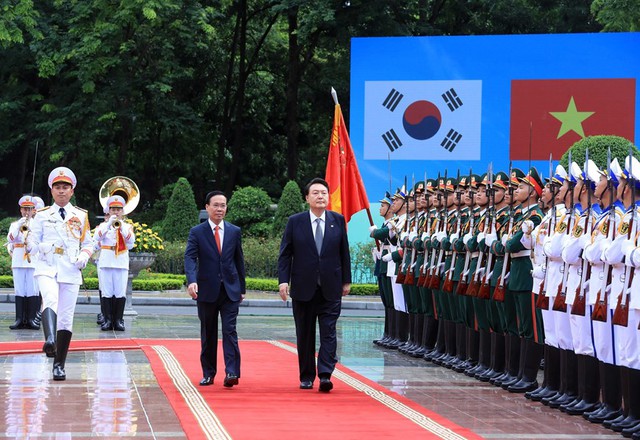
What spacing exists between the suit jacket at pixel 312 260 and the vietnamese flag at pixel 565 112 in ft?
51.7

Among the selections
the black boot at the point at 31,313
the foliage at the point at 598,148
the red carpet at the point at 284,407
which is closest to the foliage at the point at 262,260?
the black boot at the point at 31,313

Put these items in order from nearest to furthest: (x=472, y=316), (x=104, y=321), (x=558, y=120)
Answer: (x=472, y=316) → (x=104, y=321) → (x=558, y=120)

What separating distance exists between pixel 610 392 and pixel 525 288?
2026 millimetres

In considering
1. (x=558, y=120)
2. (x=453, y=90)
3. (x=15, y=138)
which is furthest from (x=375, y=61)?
(x=15, y=138)

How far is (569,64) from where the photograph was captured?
Result: 27812 millimetres

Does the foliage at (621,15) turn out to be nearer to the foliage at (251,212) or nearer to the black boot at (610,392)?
the foliage at (251,212)

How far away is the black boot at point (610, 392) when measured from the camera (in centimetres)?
986

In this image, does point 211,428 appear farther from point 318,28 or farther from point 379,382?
point 318,28

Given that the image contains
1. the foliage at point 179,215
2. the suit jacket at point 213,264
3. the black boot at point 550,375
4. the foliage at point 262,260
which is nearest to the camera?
the black boot at point 550,375

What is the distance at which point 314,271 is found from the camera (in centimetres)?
1191

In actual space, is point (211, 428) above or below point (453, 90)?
below

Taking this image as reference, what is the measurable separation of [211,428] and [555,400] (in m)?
3.29

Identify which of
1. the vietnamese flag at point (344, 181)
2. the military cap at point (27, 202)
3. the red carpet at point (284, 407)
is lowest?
the red carpet at point (284, 407)

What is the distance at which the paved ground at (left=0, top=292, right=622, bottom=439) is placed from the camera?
30.2 ft
